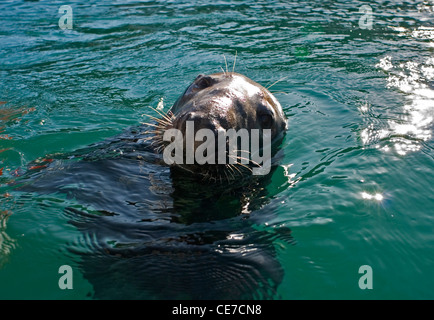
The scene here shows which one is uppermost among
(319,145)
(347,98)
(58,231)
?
(347,98)

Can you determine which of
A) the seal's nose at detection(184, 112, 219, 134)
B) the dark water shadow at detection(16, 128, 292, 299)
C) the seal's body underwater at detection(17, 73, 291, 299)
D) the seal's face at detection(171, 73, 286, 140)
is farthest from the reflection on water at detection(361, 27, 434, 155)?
the seal's nose at detection(184, 112, 219, 134)

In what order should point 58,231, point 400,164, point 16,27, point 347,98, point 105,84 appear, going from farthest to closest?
point 16,27
point 105,84
point 347,98
point 400,164
point 58,231

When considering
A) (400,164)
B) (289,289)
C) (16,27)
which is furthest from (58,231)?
(16,27)

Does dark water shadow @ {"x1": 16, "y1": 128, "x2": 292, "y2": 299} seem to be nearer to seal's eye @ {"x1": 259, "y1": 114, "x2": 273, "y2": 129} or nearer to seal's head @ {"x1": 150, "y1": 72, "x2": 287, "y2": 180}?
seal's head @ {"x1": 150, "y1": 72, "x2": 287, "y2": 180}

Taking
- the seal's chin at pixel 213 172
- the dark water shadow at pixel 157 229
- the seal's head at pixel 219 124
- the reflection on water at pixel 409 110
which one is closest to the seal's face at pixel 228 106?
the seal's head at pixel 219 124

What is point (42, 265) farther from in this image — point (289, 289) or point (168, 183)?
point (289, 289)

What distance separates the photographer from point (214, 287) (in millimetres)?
3084

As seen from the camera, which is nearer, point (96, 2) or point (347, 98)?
point (347, 98)

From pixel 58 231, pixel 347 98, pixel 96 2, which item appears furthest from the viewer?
pixel 96 2

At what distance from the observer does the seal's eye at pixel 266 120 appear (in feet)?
14.7

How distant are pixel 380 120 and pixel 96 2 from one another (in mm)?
9797

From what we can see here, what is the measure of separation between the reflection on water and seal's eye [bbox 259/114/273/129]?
64.2 inches

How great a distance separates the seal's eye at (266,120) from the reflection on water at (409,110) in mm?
1630

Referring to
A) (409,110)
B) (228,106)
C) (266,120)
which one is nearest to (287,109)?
(409,110)
